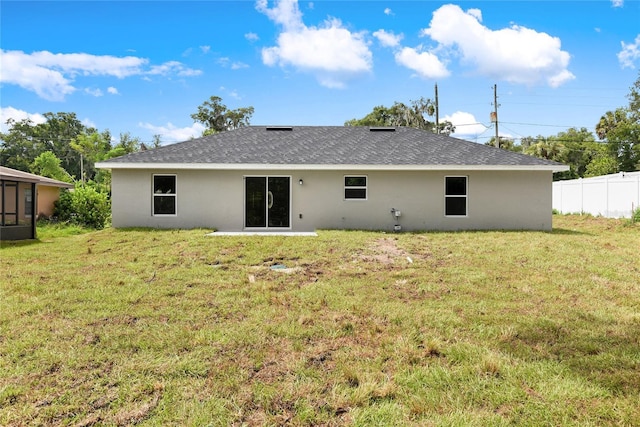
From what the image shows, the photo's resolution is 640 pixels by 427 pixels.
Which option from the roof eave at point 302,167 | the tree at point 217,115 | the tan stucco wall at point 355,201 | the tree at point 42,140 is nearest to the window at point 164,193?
the tan stucco wall at point 355,201

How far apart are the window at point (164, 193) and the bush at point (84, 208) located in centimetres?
591

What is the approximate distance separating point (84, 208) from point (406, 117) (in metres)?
29.8

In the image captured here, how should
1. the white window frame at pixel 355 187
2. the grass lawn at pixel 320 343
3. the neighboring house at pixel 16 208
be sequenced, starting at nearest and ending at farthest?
the grass lawn at pixel 320 343, the neighboring house at pixel 16 208, the white window frame at pixel 355 187

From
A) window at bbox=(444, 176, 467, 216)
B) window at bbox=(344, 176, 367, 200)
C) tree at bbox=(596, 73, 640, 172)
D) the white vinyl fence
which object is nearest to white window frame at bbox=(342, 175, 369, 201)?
window at bbox=(344, 176, 367, 200)

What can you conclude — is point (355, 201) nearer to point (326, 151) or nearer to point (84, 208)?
point (326, 151)

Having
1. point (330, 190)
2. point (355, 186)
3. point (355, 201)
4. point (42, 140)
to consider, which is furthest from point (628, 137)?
point (42, 140)

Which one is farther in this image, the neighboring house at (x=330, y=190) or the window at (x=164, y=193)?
the window at (x=164, y=193)

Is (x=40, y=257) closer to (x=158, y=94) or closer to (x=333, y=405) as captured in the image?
(x=333, y=405)

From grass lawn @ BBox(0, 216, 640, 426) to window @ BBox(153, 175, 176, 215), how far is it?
5308 millimetres

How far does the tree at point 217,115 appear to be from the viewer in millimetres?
38438

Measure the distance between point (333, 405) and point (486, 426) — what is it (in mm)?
1004

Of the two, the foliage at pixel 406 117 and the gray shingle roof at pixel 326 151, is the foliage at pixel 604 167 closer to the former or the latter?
the foliage at pixel 406 117

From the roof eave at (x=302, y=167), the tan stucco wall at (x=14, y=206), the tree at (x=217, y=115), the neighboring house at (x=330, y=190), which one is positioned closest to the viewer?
the tan stucco wall at (x=14, y=206)

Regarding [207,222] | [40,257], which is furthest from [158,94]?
[40,257]
